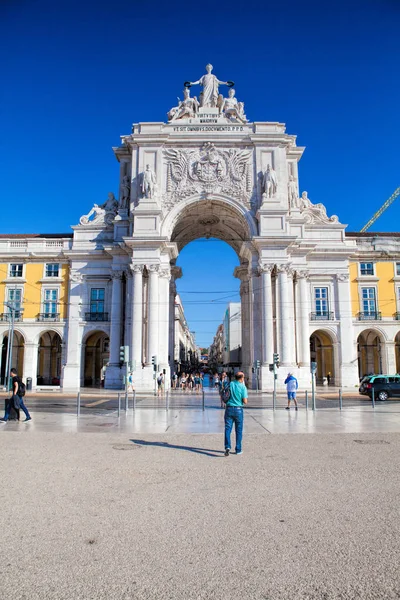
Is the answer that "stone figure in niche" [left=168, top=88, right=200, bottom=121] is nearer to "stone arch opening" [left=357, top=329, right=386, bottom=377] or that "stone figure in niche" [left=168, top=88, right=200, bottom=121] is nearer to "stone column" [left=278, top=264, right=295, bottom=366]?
"stone column" [left=278, top=264, right=295, bottom=366]

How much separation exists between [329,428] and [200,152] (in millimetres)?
31824

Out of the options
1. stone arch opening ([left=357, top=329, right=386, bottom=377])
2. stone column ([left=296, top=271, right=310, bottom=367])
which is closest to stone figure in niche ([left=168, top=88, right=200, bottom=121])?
stone column ([left=296, top=271, right=310, bottom=367])

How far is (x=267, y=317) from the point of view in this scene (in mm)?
37562

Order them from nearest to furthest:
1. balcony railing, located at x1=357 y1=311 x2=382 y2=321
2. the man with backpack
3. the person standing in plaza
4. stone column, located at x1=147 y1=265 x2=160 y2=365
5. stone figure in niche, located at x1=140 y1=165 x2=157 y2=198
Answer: the person standing in plaza < the man with backpack < stone column, located at x1=147 y1=265 x2=160 y2=365 < stone figure in niche, located at x1=140 y1=165 x2=157 y2=198 < balcony railing, located at x1=357 y1=311 x2=382 y2=321

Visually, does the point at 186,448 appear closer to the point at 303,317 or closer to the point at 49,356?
the point at 303,317

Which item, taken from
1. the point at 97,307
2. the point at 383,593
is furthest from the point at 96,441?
the point at 97,307

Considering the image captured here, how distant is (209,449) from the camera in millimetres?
10984

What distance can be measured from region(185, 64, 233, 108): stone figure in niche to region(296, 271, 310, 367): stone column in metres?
18.2

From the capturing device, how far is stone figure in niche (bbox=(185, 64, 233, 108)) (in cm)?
4341

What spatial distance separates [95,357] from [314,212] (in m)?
26.4

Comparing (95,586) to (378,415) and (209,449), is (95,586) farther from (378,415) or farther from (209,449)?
(378,415)

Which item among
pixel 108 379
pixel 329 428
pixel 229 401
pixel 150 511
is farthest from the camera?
pixel 108 379

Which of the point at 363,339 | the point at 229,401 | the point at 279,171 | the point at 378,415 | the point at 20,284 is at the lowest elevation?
the point at 378,415

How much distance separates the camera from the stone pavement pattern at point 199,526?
4070 mm
